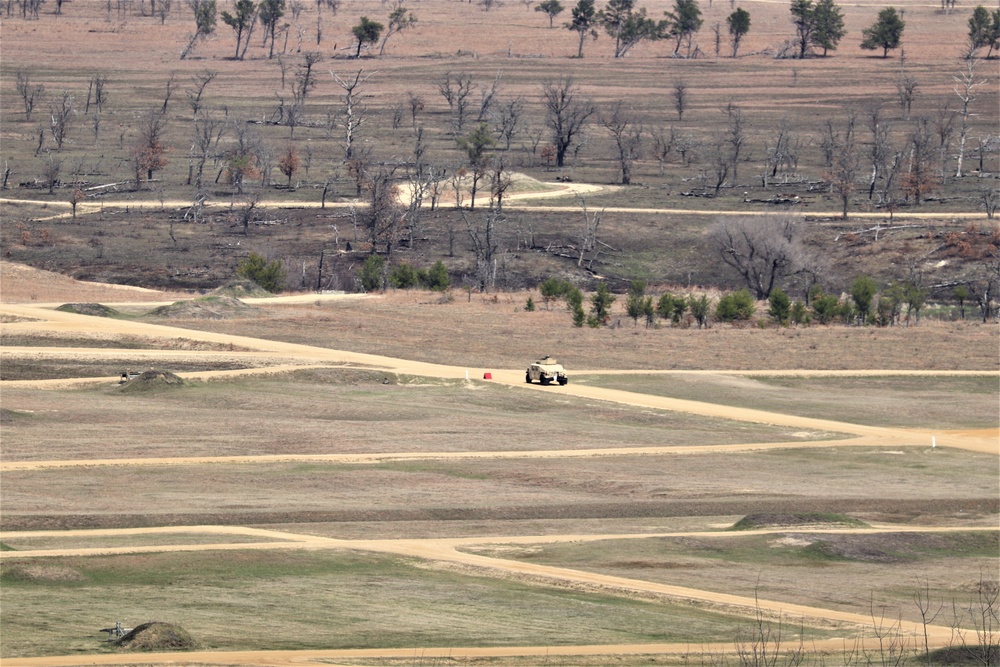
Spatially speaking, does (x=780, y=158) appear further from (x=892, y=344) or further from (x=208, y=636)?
(x=208, y=636)

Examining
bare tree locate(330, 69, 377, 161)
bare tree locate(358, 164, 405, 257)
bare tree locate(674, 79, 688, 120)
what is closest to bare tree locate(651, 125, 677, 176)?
bare tree locate(674, 79, 688, 120)

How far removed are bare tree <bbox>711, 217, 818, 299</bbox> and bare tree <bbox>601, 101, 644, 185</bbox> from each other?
1246 inches

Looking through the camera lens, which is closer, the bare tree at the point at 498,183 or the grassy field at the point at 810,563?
the grassy field at the point at 810,563

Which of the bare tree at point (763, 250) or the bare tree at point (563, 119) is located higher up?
the bare tree at point (563, 119)

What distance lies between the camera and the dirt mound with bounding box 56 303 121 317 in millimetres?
82688

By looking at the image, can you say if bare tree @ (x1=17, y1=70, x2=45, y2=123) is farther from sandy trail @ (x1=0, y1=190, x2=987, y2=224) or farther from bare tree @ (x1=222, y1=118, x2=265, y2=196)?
sandy trail @ (x1=0, y1=190, x2=987, y2=224)

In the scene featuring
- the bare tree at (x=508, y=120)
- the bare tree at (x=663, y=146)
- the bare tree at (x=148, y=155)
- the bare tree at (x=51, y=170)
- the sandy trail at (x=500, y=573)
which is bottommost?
the sandy trail at (x=500, y=573)

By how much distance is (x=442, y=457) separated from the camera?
51.9 m

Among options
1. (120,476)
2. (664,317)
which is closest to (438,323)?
(664,317)

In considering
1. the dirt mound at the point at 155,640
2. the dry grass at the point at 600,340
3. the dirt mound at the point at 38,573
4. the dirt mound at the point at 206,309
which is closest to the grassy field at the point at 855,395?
the dry grass at the point at 600,340

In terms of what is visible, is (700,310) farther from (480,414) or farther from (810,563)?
(810,563)

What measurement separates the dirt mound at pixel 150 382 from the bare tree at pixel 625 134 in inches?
3193

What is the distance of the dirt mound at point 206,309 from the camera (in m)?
83.2

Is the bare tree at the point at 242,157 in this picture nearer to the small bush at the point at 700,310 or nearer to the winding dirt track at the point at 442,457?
the winding dirt track at the point at 442,457
